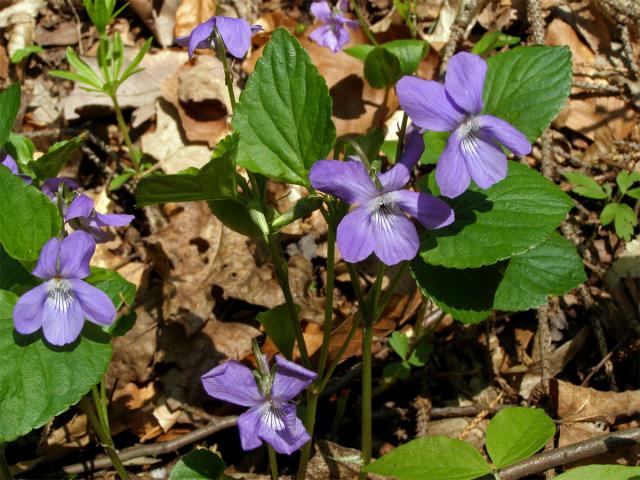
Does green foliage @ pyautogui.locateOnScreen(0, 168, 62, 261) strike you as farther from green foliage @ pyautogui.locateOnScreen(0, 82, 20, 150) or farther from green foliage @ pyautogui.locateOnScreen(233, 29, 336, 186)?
green foliage @ pyautogui.locateOnScreen(233, 29, 336, 186)

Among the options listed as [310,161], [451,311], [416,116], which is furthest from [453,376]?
[416,116]

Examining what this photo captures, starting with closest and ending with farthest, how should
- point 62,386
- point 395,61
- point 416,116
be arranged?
point 416,116 < point 62,386 < point 395,61

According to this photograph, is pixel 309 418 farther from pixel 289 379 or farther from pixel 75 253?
pixel 75 253

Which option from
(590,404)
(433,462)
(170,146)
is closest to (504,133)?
(433,462)

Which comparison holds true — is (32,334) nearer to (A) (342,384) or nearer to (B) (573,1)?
(A) (342,384)

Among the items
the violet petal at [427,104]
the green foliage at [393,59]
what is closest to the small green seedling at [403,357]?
the violet petal at [427,104]
